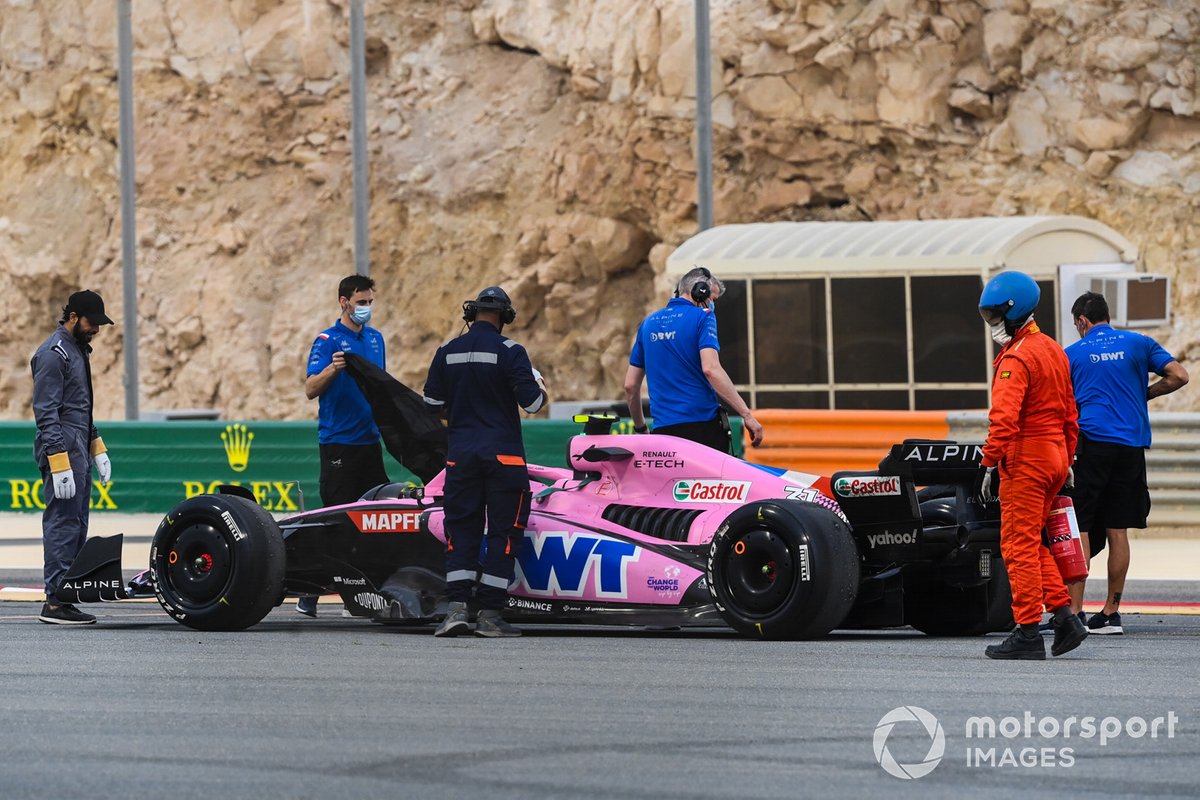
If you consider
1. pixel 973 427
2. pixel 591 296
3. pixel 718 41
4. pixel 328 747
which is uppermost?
pixel 718 41

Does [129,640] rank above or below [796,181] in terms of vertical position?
below

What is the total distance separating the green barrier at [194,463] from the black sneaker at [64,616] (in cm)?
722

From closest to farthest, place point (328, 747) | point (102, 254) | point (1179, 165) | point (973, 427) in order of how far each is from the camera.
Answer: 1. point (328, 747)
2. point (973, 427)
3. point (1179, 165)
4. point (102, 254)

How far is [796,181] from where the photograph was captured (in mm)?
31875

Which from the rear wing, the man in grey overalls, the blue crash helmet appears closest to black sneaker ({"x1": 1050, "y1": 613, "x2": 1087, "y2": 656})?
the rear wing

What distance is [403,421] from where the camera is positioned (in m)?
11.5

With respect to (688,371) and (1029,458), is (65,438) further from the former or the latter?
(1029,458)

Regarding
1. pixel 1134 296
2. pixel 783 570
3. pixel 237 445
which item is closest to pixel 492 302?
pixel 783 570

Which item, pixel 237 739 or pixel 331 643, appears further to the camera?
pixel 331 643

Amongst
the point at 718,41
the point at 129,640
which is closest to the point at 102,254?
the point at 718,41

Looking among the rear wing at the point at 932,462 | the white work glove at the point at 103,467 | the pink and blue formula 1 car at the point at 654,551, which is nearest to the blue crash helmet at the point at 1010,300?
the rear wing at the point at 932,462

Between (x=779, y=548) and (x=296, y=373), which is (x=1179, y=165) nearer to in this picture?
(x=296, y=373)

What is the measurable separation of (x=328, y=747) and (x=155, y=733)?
0.77 metres

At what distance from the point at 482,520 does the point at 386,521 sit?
0.73 m
